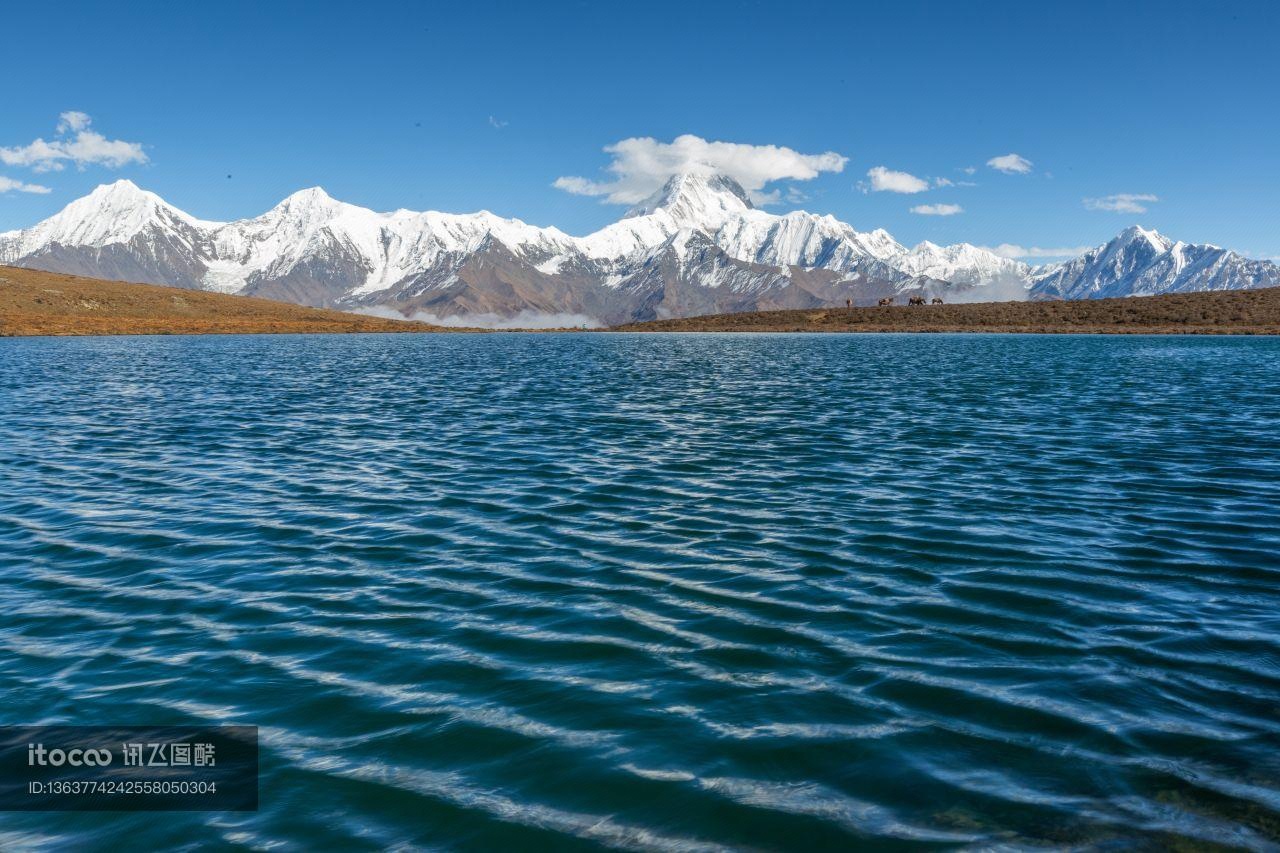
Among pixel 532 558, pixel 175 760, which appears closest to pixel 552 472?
pixel 532 558

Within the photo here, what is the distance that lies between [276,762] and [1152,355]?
118m

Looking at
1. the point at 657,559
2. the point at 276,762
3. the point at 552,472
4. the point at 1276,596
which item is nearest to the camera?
the point at 276,762

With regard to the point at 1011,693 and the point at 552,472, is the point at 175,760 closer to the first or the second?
the point at 1011,693

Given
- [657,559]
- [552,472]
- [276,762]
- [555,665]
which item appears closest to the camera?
[276,762]

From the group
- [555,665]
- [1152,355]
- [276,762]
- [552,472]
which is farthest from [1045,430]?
[1152,355]

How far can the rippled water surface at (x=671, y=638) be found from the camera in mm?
7719

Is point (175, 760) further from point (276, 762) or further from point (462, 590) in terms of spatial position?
point (462, 590)

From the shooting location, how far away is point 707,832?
288 inches

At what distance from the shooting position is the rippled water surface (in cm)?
772

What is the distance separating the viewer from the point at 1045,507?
66.2 feet

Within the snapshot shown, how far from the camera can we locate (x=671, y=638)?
11883 millimetres

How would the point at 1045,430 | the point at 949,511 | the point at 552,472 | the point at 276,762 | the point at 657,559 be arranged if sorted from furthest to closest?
the point at 1045,430
the point at 552,472
the point at 949,511
the point at 657,559
the point at 276,762

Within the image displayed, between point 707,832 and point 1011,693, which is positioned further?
point 1011,693

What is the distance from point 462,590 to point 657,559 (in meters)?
3.84
